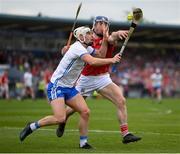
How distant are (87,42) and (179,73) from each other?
4409 centimetres

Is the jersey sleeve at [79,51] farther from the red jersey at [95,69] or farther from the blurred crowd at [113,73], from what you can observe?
the blurred crowd at [113,73]

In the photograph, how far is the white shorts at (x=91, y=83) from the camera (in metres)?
14.6

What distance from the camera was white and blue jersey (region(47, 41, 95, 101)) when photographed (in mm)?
13109

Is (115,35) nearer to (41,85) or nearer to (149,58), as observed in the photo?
(41,85)

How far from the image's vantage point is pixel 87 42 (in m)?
13.1

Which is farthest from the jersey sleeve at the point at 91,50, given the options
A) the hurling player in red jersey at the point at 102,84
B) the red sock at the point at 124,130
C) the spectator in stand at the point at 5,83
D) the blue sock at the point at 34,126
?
the spectator in stand at the point at 5,83

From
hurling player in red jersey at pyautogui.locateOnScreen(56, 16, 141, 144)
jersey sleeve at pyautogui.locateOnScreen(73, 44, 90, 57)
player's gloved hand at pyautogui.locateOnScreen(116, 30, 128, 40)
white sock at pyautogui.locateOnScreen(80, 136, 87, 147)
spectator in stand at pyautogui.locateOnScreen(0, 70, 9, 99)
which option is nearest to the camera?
jersey sleeve at pyautogui.locateOnScreen(73, 44, 90, 57)

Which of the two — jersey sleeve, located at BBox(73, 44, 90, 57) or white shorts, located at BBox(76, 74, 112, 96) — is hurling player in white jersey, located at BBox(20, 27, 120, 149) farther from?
white shorts, located at BBox(76, 74, 112, 96)

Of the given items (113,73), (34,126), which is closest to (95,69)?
(34,126)

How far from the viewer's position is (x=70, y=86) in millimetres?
13312

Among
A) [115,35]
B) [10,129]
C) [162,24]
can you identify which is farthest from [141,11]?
[162,24]

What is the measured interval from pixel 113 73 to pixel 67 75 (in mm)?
36247

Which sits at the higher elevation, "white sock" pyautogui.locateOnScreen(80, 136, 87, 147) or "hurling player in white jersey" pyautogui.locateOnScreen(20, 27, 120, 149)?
"hurling player in white jersey" pyautogui.locateOnScreen(20, 27, 120, 149)

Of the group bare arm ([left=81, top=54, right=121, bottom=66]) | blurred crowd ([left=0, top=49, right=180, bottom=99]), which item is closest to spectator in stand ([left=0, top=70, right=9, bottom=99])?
blurred crowd ([left=0, top=49, right=180, bottom=99])
